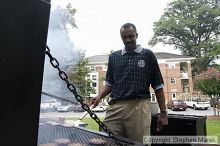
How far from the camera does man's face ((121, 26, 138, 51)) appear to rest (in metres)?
3.01

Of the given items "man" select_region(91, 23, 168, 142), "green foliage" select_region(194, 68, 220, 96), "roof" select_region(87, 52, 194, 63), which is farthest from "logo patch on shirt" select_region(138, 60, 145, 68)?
"roof" select_region(87, 52, 194, 63)

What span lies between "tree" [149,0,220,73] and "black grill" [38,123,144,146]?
40447 mm

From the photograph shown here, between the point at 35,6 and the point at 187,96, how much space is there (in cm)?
4196

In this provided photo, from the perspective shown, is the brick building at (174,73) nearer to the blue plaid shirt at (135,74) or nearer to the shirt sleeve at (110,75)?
the shirt sleeve at (110,75)

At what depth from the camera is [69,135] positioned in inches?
98.4

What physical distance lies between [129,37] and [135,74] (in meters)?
0.44

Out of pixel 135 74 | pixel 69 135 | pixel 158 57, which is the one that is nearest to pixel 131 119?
pixel 135 74

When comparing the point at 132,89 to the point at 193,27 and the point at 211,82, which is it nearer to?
the point at 211,82

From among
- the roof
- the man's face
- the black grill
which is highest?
the roof

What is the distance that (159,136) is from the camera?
3660 mm

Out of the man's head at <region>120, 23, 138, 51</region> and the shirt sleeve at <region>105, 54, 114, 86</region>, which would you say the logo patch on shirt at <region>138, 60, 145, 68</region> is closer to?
the man's head at <region>120, 23, 138, 51</region>

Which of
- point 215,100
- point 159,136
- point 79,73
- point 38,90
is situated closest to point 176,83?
point 215,100

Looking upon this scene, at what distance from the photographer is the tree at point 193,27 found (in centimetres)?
4150

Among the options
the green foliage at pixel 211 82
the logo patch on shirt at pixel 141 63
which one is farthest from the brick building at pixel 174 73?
the logo patch on shirt at pixel 141 63
